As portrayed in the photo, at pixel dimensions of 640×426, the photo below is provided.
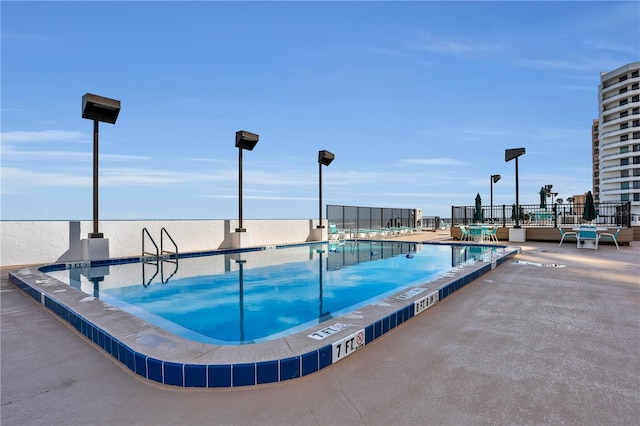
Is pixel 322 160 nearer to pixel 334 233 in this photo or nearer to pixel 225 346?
pixel 334 233

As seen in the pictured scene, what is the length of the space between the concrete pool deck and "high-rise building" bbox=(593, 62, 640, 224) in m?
50.9

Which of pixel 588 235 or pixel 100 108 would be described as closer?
pixel 100 108

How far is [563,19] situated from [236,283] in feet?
44.5

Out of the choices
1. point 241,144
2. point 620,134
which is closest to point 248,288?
point 241,144

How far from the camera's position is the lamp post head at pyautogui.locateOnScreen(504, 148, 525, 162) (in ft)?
34.9

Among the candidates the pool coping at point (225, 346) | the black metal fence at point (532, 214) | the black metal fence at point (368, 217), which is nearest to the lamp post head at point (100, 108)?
the pool coping at point (225, 346)

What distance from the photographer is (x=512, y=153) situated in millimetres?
10844

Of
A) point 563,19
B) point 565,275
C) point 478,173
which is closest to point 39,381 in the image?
point 565,275

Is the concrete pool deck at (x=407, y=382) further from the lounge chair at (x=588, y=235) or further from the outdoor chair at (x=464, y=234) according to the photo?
the outdoor chair at (x=464, y=234)

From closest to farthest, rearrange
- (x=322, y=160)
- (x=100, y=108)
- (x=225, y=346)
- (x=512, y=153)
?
(x=225, y=346) < (x=100, y=108) < (x=512, y=153) < (x=322, y=160)

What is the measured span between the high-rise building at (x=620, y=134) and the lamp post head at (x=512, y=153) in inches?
1635

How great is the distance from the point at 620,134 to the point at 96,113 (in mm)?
55659

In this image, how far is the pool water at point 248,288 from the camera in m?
3.35

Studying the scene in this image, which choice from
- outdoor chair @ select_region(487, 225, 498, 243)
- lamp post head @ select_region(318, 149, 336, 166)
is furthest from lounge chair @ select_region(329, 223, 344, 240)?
outdoor chair @ select_region(487, 225, 498, 243)
